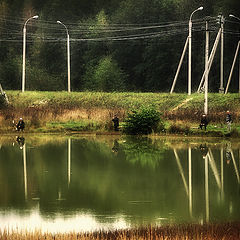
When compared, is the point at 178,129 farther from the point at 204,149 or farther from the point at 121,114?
the point at 121,114

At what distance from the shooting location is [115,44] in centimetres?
9919

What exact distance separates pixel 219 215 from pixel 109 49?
84312 mm

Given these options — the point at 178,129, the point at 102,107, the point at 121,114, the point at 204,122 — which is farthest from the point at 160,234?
the point at 102,107

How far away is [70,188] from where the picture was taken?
74.2ft

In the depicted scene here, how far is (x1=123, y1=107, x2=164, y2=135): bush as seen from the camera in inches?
1663

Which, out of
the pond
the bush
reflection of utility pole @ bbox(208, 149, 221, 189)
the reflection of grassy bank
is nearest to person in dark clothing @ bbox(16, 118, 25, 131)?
the pond

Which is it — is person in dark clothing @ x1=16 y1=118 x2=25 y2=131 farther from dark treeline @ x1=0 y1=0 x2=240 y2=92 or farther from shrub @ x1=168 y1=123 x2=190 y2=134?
dark treeline @ x1=0 y1=0 x2=240 y2=92

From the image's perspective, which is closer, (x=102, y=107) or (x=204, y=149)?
(x=204, y=149)

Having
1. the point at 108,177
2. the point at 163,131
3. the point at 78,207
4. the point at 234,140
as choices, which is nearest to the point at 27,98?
the point at 163,131

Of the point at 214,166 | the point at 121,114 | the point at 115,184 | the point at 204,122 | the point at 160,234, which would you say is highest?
the point at 121,114

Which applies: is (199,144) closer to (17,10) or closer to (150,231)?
(150,231)

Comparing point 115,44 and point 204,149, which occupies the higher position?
point 115,44

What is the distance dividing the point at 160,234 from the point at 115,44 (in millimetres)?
85004

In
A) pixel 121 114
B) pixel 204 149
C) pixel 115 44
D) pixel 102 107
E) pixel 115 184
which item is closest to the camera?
pixel 115 184
